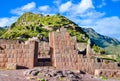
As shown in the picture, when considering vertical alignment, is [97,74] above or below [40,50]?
below

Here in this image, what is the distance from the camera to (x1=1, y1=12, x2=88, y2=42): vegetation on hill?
80812mm

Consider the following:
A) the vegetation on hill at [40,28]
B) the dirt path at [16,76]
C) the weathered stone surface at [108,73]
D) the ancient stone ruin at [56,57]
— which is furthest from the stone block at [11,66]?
the vegetation on hill at [40,28]

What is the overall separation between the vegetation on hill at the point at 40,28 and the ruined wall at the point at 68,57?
139 feet

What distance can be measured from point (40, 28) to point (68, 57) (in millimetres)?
63294

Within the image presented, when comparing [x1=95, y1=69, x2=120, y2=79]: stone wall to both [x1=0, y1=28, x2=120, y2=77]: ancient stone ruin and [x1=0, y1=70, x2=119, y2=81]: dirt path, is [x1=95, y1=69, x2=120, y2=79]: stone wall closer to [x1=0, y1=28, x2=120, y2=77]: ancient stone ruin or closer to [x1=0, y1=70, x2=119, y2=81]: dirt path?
[x1=0, y1=28, x2=120, y2=77]: ancient stone ruin

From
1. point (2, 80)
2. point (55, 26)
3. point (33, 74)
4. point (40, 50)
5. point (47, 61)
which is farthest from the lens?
point (55, 26)

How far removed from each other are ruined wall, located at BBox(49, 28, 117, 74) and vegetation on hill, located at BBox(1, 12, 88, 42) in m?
42.4

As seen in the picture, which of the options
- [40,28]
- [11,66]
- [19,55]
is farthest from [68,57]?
[40,28]

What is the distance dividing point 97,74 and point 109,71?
0.97m

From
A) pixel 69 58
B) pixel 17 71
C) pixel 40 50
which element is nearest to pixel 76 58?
pixel 69 58

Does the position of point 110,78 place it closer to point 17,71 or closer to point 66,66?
point 66,66

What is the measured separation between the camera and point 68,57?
95.1 feet

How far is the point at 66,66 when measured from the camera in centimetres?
2866

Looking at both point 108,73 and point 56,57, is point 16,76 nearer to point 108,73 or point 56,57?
point 56,57
